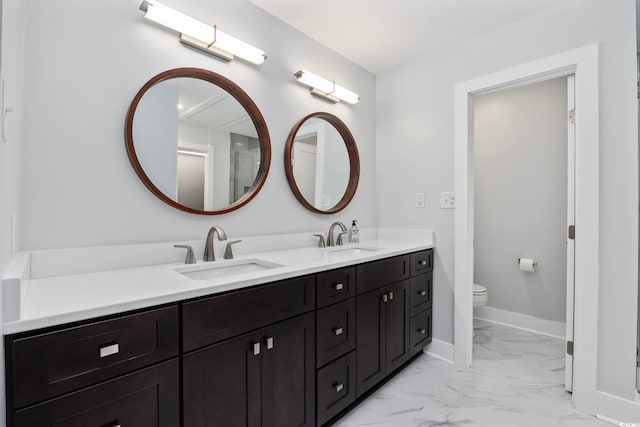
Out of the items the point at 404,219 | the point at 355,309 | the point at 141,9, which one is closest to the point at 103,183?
the point at 141,9

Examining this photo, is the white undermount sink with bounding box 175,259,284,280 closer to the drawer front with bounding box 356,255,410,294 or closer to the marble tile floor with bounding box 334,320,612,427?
the drawer front with bounding box 356,255,410,294

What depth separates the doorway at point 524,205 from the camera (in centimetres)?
278

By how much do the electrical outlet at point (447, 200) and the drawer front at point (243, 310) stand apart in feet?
4.59

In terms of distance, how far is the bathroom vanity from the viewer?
79cm

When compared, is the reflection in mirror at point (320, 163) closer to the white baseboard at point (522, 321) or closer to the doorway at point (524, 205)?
the doorway at point (524, 205)

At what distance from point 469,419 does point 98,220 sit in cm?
207

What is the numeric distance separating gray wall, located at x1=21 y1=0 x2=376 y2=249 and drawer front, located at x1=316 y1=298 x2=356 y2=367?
0.70 metres

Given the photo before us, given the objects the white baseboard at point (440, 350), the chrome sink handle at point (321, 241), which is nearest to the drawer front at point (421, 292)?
the white baseboard at point (440, 350)

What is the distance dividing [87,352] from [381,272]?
1.44 meters

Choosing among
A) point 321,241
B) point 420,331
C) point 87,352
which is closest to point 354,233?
point 321,241

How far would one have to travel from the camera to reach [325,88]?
228 centimetres

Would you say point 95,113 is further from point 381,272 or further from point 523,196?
point 523,196

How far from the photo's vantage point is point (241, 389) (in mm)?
1162

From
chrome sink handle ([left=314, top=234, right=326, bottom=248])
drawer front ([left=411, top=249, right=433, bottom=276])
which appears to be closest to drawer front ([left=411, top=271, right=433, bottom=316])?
drawer front ([left=411, top=249, right=433, bottom=276])
